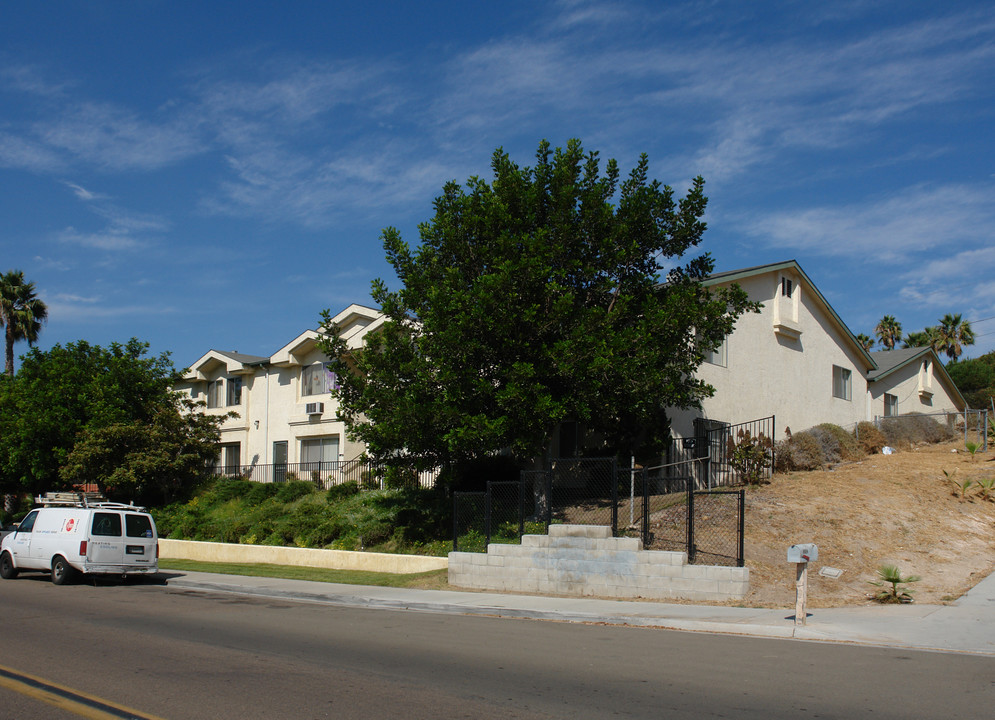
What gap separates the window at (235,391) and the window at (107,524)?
18.9 meters

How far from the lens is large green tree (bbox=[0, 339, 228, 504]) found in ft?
103

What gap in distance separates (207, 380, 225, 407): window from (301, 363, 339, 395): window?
602 cm

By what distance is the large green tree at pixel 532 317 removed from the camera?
18.1 meters

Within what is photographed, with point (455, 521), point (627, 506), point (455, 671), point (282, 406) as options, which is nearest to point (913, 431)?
point (627, 506)

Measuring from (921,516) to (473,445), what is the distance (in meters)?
9.84

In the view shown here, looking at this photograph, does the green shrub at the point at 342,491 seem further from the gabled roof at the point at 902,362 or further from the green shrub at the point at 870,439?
the gabled roof at the point at 902,362

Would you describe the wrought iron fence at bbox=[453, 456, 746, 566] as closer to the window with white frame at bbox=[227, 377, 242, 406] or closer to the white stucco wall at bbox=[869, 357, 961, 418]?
the white stucco wall at bbox=[869, 357, 961, 418]

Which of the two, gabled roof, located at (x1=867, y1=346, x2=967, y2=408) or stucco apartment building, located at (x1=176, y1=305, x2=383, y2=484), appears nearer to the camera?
stucco apartment building, located at (x1=176, y1=305, x2=383, y2=484)

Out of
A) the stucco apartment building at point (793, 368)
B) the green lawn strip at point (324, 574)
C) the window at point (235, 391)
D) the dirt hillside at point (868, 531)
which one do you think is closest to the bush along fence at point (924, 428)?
the stucco apartment building at point (793, 368)

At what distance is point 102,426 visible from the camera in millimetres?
31938

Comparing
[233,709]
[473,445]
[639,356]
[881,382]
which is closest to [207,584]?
[473,445]

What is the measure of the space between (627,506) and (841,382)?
1801 cm

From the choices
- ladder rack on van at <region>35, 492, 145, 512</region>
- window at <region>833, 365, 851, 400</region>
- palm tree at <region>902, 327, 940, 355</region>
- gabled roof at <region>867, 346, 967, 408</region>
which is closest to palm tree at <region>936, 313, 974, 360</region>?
palm tree at <region>902, 327, 940, 355</region>

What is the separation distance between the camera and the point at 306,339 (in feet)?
110
